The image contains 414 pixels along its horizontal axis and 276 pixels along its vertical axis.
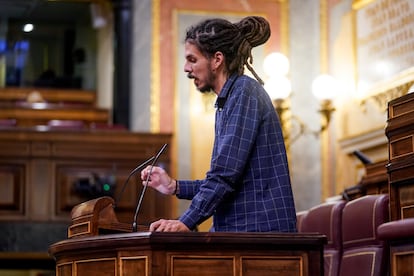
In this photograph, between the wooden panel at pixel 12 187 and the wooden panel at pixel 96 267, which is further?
the wooden panel at pixel 12 187

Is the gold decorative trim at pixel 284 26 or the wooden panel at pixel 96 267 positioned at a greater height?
the gold decorative trim at pixel 284 26

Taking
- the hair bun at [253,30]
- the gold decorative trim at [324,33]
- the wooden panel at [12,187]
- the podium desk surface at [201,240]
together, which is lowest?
the podium desk surface at [201,240]

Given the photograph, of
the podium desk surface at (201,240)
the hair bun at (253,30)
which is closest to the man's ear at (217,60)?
the hair bun at (253,30)

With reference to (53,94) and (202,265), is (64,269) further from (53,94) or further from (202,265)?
(53,94)

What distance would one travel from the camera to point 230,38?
3.58 metres

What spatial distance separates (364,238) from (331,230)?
1.05ft

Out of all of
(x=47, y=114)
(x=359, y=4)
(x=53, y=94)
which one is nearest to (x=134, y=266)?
(x=359, y=4)

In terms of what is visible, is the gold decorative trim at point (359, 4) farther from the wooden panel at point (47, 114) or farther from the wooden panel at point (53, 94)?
the wooden panel at point (53, 94)

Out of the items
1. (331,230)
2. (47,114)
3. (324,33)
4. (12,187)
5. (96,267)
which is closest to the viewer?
(96,267)

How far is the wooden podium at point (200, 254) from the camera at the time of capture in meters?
3.22

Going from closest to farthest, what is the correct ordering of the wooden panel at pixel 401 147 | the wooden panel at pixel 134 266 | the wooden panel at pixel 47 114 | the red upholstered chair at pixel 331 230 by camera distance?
the wooden panel at pixel 134 266
the wooden panel at pixel 401 147
the red upholstered chair at pixel 331 230
the wooden panel at pixel 47 114

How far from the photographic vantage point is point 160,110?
9.53 m

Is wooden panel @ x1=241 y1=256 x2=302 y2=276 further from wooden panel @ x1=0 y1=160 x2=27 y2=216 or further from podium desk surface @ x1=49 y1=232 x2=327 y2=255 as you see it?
wooden panel @ x1=0 y1=160 x2=27 y2=216

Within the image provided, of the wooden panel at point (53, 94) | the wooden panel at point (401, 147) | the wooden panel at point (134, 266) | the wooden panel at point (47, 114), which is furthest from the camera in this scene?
the wooden panel at point (53, 94)
